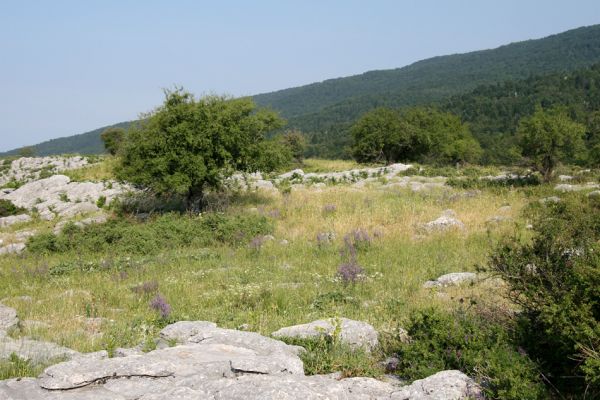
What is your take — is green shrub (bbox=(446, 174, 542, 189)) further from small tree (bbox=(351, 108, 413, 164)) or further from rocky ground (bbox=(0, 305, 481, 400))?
small tree (bbox=(351, 108, 413, 164))

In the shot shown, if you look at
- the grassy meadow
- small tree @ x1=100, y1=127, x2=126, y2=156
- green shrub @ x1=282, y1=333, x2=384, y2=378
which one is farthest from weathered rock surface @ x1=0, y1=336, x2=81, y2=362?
small tree @ x1=100, y1=127, x2=126, y2=156

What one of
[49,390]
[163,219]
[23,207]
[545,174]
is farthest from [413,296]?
[23,207]

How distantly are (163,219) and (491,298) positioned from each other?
11.7m

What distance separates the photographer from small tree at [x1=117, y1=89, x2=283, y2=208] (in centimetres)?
1794

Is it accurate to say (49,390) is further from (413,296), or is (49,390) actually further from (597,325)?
(413,296)

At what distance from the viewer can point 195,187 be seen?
1930cm

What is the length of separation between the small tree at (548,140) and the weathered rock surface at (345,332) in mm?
18513

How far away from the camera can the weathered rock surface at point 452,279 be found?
29.4ft

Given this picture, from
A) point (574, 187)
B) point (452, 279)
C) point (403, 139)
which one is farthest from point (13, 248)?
point (403, 139)

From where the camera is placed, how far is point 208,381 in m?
4.29

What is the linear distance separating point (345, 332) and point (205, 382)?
2.18 m

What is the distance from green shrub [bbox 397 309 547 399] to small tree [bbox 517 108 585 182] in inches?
710

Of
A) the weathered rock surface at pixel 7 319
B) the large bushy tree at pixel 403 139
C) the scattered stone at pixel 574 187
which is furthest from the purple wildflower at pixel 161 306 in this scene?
the large bushy tree at pixel 403 139

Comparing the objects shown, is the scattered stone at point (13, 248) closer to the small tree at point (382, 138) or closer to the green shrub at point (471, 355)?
the green shrub at point (471, 355)
